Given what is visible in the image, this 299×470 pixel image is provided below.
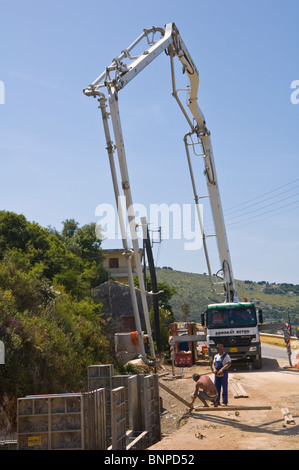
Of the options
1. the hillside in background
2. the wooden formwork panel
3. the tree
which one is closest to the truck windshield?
the tree

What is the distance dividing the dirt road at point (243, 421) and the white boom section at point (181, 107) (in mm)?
2691

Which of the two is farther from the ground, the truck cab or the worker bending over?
the truck cab

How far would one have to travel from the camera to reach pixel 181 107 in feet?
76.4

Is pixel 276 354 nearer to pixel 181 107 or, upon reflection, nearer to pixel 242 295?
pixel 181 107

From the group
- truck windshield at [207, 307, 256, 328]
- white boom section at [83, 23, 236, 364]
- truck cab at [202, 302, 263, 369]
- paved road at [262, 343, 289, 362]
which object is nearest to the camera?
white boom section at [83, 23, 236, 364]

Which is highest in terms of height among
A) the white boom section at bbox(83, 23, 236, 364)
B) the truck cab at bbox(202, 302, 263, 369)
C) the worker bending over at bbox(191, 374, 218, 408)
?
the white boom section at bbox(83, 23, 236, 364)

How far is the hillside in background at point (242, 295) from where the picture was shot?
443 ft

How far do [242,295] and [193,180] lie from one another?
13663cm

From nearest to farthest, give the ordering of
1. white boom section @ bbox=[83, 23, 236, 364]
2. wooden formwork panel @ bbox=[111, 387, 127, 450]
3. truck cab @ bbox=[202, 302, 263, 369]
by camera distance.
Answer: wooden formwork panel @ bbox=[111, 387, 127, 450], white boom section @ bbox=[83, 23, 236, 364], truck cab @ bbox=[202, 302, 263, 369]

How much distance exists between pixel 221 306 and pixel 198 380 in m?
8.47

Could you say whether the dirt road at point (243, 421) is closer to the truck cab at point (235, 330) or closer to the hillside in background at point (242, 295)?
the truck cab at point (235, 330)

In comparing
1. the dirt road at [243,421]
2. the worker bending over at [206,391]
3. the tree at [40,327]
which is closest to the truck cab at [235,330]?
the dirt road at [243,421]

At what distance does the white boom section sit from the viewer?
14.9 meters

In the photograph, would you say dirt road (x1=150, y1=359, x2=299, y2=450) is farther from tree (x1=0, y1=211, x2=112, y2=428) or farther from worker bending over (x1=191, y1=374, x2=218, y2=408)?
tree (x1=0, y1=211, x2=112, y2=428)
